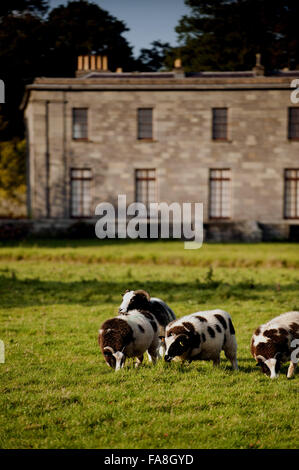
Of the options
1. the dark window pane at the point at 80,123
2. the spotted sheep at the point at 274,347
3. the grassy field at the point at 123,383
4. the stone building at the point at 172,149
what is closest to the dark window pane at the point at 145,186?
the stone building at the point at 172,149

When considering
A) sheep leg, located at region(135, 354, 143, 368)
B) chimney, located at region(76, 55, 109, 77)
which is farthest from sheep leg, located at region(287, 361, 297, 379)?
chimney, located at region(76, 55, 109, 77)

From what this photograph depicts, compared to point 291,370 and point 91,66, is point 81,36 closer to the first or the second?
point 91,66

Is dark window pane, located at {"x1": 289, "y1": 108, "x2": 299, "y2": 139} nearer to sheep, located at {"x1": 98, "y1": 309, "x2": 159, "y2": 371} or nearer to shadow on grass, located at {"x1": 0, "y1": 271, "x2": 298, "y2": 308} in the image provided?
shadow on grass, located at {"x1": 0, "y1": 271, "x2": 298, "y2": 308}

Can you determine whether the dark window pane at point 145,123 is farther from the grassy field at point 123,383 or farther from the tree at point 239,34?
the grassy field at point 123,383

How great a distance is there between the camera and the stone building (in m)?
32.9

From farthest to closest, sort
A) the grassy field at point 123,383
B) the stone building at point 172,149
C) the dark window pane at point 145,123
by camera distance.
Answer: the dark window pane at point 145,123 → the stone building at point 172,149 → the grassy field at point 123,383

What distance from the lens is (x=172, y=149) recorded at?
109 feet

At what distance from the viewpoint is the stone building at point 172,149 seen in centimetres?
3288

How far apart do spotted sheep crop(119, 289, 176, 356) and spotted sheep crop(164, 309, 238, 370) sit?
953mm

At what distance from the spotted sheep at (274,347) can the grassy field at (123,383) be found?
0.58 feet

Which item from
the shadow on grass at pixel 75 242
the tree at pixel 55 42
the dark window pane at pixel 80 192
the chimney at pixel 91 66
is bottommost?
the shadow on grass at pixel 75 242

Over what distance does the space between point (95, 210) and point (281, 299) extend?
64.2 ft
